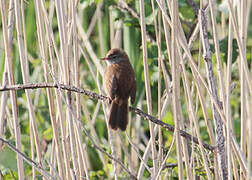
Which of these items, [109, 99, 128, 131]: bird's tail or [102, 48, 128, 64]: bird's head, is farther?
[102, 48, 128, 64]: bird's head

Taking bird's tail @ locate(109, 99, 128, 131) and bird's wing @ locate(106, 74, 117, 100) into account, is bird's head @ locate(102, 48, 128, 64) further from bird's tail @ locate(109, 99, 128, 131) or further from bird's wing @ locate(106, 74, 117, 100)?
bird's tail @ locate(109, 99, 128, 131)

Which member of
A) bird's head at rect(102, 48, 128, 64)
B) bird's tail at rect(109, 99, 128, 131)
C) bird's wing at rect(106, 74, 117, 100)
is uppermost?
bird's head at rect(102, 48, 128, 64)

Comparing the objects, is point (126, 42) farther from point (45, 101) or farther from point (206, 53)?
point (206, 53)

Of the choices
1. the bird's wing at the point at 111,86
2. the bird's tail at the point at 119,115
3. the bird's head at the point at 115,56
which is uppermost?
the bird's head at the point at 115,56

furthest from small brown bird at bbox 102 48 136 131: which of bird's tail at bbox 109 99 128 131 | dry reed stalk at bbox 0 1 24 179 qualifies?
dry reed stalk at bbox 0 1 24 179

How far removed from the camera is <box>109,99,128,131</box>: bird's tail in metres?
2.95

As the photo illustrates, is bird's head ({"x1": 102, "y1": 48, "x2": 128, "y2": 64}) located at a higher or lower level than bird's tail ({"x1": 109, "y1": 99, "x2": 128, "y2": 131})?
higher

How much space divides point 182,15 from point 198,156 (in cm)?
139

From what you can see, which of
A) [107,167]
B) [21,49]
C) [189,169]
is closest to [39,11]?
[21,49]

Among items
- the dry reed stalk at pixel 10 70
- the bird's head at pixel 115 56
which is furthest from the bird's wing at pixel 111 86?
the dry reed stalk at pixel 10 70

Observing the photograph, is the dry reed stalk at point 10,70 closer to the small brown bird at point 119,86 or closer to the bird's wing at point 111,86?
the small brown bird at point 119,86

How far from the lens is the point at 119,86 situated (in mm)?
3342

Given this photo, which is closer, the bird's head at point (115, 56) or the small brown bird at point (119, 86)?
the small brown bird at point (119, 86)

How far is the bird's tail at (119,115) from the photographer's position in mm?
2945
